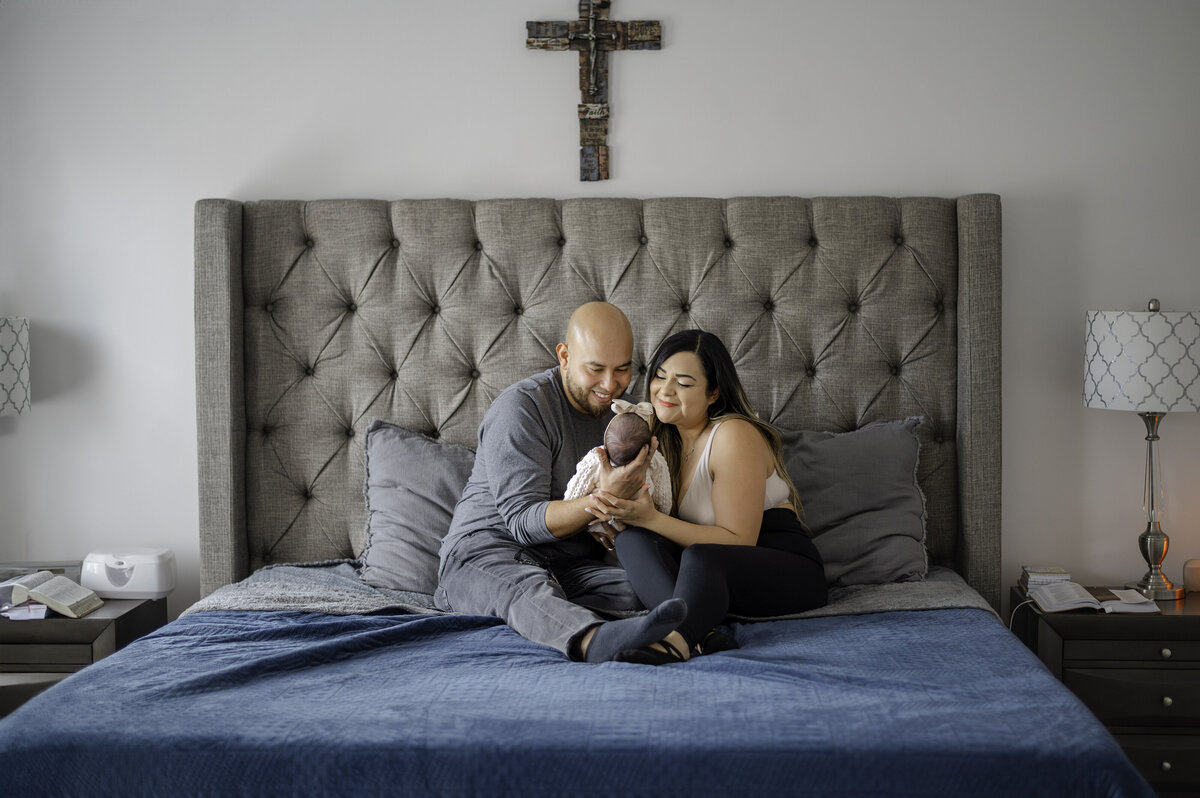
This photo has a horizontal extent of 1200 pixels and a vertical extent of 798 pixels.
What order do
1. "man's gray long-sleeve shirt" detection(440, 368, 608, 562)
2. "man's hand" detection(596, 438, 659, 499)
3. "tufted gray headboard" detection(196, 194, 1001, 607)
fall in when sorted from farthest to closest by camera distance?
"tufted gray headboard" detection(196, 194, 1001, 607), "man's gray long-sleeve shirt" detection(440, 368, 608, 562), "man's hand" detection(596, 438, 659, 499)

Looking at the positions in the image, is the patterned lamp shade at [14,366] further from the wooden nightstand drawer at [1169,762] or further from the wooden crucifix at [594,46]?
the wooden nightstand drawer at [1169,762]

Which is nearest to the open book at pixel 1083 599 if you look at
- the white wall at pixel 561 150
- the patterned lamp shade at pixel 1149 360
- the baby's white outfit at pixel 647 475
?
the white wall at pixel 561 150

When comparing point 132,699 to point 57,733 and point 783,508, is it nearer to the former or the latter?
point 57,733

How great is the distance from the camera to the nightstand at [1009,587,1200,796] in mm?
2178

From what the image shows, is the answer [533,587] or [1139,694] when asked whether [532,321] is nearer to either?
[533,587]

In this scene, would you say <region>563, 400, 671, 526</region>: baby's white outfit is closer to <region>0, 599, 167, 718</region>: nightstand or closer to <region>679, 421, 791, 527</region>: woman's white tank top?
<region>679, 421, 791, 527</region>: woman's white tank top

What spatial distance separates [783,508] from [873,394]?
536mm

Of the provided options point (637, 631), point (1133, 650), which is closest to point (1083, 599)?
point (1133, 650)

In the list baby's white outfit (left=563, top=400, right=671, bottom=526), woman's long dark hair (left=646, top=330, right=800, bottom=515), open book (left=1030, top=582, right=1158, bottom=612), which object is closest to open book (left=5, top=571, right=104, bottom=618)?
baby's white outfit (left=563, top=400, right=671, bottom=526)

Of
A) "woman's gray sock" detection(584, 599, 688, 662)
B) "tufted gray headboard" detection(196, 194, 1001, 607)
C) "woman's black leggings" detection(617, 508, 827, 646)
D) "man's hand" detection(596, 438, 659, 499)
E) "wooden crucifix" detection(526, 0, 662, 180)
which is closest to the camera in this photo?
"woman's gray sock" detection(584, 599, 688, 662)

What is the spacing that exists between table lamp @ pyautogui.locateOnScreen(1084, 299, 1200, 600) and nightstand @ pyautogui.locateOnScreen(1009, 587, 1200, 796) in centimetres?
19

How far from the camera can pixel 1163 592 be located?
7.81 ft

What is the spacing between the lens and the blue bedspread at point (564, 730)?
1.36m

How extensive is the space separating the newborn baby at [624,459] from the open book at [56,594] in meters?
1.25
